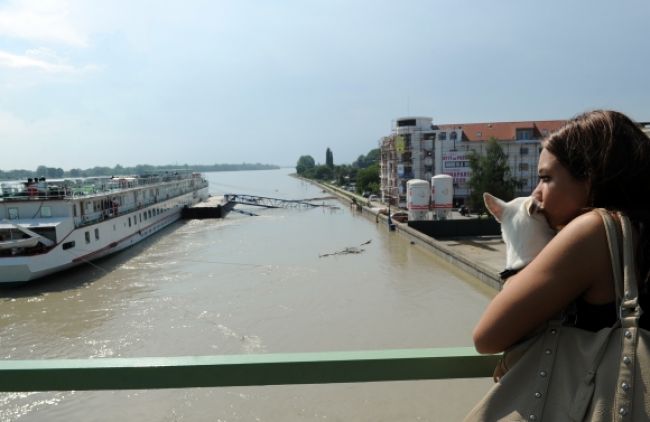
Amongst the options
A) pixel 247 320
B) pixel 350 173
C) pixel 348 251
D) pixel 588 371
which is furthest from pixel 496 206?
pixel 350 173

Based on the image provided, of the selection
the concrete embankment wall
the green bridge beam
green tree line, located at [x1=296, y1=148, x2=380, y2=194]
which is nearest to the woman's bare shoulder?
the green bridge beam

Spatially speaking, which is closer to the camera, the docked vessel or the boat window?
the docked vessel

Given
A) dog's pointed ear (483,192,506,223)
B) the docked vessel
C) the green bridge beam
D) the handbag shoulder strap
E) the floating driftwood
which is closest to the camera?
the handbag shoulder strap

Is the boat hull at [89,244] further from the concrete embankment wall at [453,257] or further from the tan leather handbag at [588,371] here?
the tan leather handbag at [588,371]

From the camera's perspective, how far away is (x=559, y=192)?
1.14 metres

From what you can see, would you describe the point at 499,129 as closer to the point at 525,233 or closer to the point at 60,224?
the point at 60,224

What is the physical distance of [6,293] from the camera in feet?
57.9

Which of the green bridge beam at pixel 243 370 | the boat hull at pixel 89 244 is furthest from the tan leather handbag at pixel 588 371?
the boat hull at pixel 89 244

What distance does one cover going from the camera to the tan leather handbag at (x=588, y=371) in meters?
0.95

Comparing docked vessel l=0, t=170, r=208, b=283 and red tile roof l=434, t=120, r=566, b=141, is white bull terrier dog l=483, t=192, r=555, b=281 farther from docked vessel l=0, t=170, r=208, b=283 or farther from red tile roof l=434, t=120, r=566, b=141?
red tile roof l=434, t=120, r=566, b=141

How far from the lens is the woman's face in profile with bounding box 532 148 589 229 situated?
112 cm

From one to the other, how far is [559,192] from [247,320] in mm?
13390

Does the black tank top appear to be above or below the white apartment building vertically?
below

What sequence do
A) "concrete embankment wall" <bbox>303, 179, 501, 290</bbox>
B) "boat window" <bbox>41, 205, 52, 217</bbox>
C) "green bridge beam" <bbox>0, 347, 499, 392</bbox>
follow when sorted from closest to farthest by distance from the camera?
"green bridge beam" <bbox>0, 347, 499, 392</bbox> < "concrete embankment wall" <bbox>303, 179, 501, 290</bbox> < "boat window" <bbox>41, 205, 52, 217</bbox>
